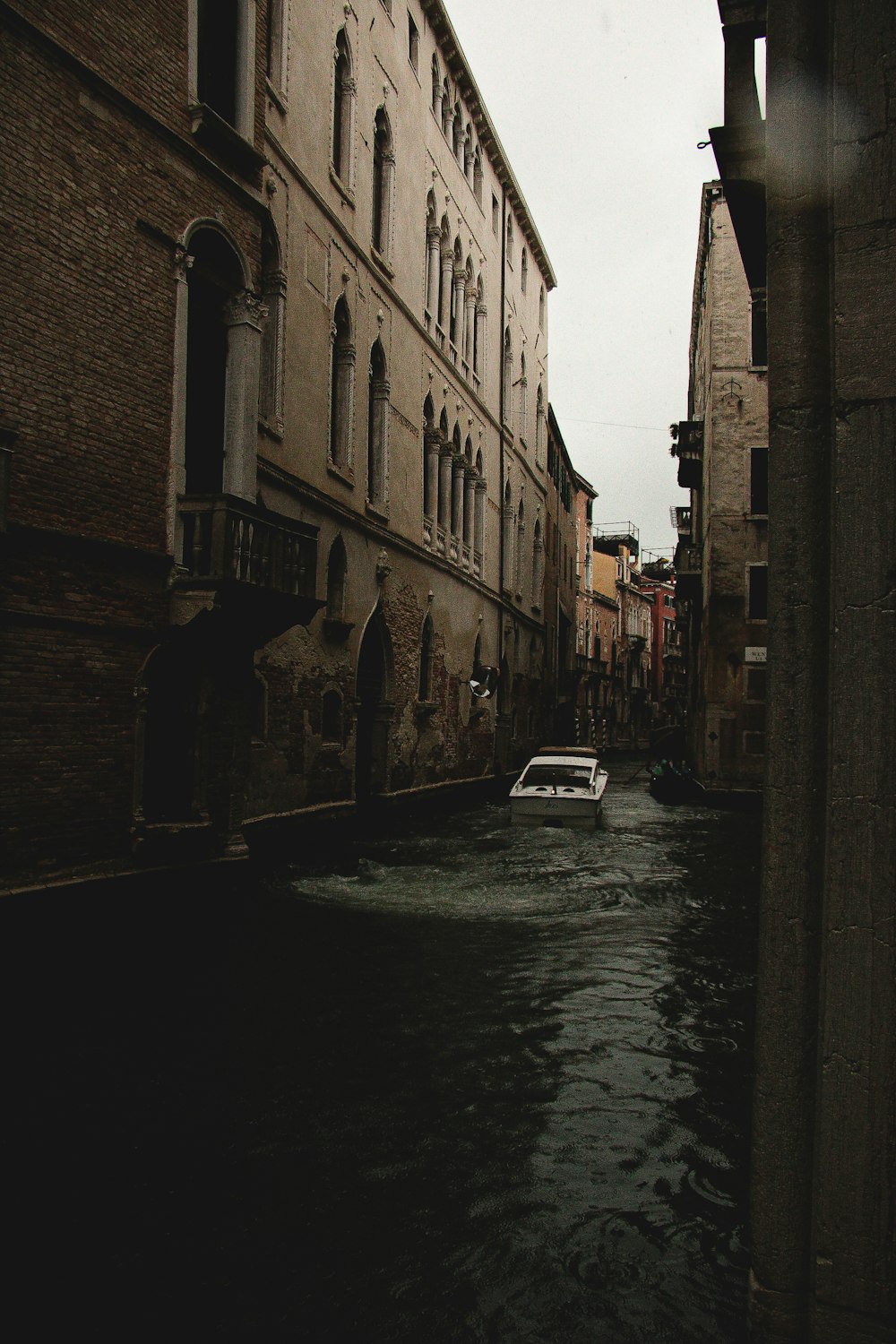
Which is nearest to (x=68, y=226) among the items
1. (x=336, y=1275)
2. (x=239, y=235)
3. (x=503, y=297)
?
(x=239, y=235)

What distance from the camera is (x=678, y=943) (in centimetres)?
963

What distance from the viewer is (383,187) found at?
18.6m

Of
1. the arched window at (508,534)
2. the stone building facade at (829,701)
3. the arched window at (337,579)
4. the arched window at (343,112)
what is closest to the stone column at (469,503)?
the arched window at (508,534)

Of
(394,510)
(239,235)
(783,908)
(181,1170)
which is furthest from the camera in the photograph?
(394,510)

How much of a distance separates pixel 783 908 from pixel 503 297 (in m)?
27.1

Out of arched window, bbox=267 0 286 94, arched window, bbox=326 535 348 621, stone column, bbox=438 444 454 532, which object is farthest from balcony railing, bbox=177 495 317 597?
stone column, bbox=438 444 454 532

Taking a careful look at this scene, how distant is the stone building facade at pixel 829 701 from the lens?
2604mm

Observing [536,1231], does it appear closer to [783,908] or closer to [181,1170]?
[181,1170]

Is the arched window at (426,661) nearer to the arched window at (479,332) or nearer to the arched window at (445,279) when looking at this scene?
the arched window at (445,279)

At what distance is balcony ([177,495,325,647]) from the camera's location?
10.2 metres

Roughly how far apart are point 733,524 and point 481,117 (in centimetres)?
1078

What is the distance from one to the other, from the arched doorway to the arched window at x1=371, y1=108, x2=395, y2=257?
6281 millimetres

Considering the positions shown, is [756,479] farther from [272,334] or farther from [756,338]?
[272,334]

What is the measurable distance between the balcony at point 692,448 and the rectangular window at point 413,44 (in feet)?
48.0
